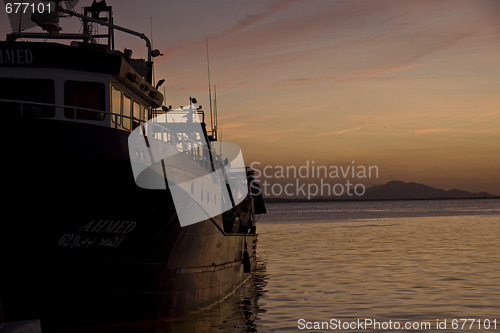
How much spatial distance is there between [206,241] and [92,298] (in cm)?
456

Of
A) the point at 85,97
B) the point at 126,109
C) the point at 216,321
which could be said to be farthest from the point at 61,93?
the point at 216,321

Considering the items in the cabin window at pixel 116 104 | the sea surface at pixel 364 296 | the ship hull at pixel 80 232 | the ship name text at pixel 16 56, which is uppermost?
the ship name text at pixel 16 56

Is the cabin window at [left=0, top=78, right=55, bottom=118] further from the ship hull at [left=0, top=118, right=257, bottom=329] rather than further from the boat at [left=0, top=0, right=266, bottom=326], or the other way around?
the ship hull at [left=0, top=118, right=257, bottom=329]

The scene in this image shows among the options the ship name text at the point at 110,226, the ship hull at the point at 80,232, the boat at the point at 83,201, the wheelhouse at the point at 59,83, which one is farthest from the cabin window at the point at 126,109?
the ship name text at the point at 110,226

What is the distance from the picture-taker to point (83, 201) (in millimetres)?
15172

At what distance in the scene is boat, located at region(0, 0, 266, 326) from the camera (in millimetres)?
14625

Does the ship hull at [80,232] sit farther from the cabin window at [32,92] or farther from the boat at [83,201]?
the cabin window at [32,92]

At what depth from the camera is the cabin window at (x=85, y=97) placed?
16.0 metres

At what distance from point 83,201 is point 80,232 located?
0.76 metres

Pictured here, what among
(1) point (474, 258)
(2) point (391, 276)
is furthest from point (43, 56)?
(1) point (474, 258)

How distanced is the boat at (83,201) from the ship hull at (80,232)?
23mm

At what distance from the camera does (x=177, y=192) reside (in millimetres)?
17281

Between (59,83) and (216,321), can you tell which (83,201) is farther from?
(216,321)

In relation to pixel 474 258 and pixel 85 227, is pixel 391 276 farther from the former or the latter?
pixel 85 227
